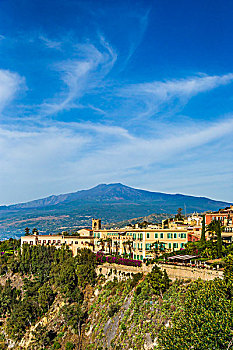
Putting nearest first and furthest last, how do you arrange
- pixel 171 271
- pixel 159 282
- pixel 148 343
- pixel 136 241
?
pixel 148 343, pixel 159 282, pixel 171 271, pixel 136 241

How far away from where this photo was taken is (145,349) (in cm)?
4303

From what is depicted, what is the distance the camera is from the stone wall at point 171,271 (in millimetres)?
49062

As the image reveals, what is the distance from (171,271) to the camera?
183 ft

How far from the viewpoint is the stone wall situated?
4906cm

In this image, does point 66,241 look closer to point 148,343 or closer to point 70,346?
point 70,346

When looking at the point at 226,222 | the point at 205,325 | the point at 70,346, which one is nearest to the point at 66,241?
the point at 70,346

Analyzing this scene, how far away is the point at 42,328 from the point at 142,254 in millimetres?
26129

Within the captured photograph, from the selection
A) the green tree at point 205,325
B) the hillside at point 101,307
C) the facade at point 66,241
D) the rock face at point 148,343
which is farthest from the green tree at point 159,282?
the facade at point 66,241

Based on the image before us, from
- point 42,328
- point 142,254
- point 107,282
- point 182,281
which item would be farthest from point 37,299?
point 182,281

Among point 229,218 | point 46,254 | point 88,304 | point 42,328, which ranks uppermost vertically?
point 229,218

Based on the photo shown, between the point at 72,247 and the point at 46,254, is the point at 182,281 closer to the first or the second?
the point at 72,247

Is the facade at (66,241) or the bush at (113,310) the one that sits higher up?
the facade at (66,241)

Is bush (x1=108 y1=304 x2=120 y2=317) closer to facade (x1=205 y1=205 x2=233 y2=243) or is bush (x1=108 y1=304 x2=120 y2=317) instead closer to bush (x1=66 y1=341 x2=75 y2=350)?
bush (x1=66 y1=341 x2=75 y2=350)

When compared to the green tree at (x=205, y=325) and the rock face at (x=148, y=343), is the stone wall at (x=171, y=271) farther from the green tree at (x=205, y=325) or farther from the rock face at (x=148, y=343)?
the green tree at (x=205, y=325)
